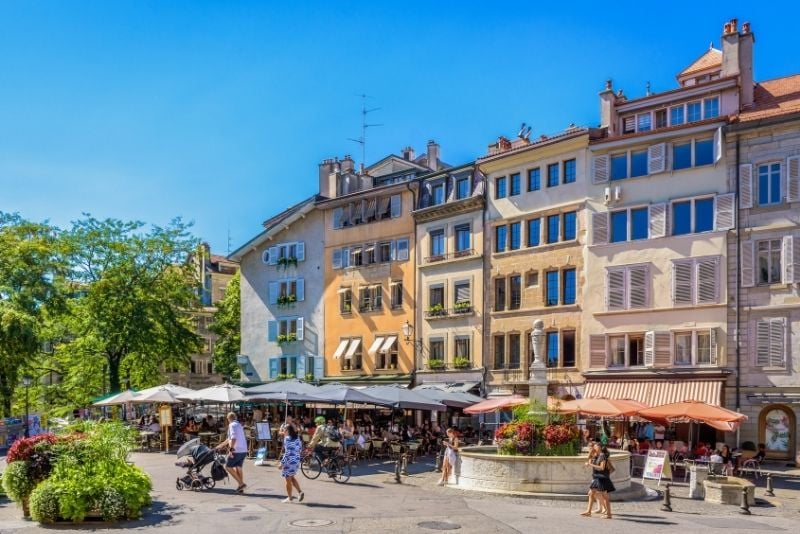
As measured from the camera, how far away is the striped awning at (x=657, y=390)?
3281 centimetres

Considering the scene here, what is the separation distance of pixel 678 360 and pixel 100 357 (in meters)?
31.4

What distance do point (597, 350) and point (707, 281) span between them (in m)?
5.28

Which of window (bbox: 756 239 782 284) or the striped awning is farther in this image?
the striped awning

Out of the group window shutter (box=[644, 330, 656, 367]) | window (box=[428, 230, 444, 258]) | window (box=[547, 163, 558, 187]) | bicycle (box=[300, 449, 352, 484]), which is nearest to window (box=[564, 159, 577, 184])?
window (box=[547, 163, 558, 187])

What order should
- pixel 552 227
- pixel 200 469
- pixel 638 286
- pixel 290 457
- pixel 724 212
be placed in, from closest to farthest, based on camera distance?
pixel 290 457 < pixel 200 469 < pixel 724 212 < pixel 638 286 < pixel 552 227

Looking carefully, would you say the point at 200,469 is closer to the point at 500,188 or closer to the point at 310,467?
the point at 310,467

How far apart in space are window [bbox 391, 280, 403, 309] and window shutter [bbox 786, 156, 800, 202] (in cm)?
1931

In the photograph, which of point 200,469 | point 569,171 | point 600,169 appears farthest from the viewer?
point 569,171

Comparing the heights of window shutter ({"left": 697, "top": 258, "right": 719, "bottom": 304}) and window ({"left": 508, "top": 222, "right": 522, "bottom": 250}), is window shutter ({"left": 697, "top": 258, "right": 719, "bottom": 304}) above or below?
below

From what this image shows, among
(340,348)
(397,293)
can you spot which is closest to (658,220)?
(397,293)

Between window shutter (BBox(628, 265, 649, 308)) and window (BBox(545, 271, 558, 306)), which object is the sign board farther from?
window (BBox(545, 271, 558, 306))

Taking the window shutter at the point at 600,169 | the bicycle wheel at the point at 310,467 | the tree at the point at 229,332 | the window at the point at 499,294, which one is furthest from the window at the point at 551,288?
the tree at the point at 229,332

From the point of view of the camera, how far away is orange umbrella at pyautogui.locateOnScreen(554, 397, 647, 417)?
1109 inches

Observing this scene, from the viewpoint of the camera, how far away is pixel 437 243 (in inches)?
1737
